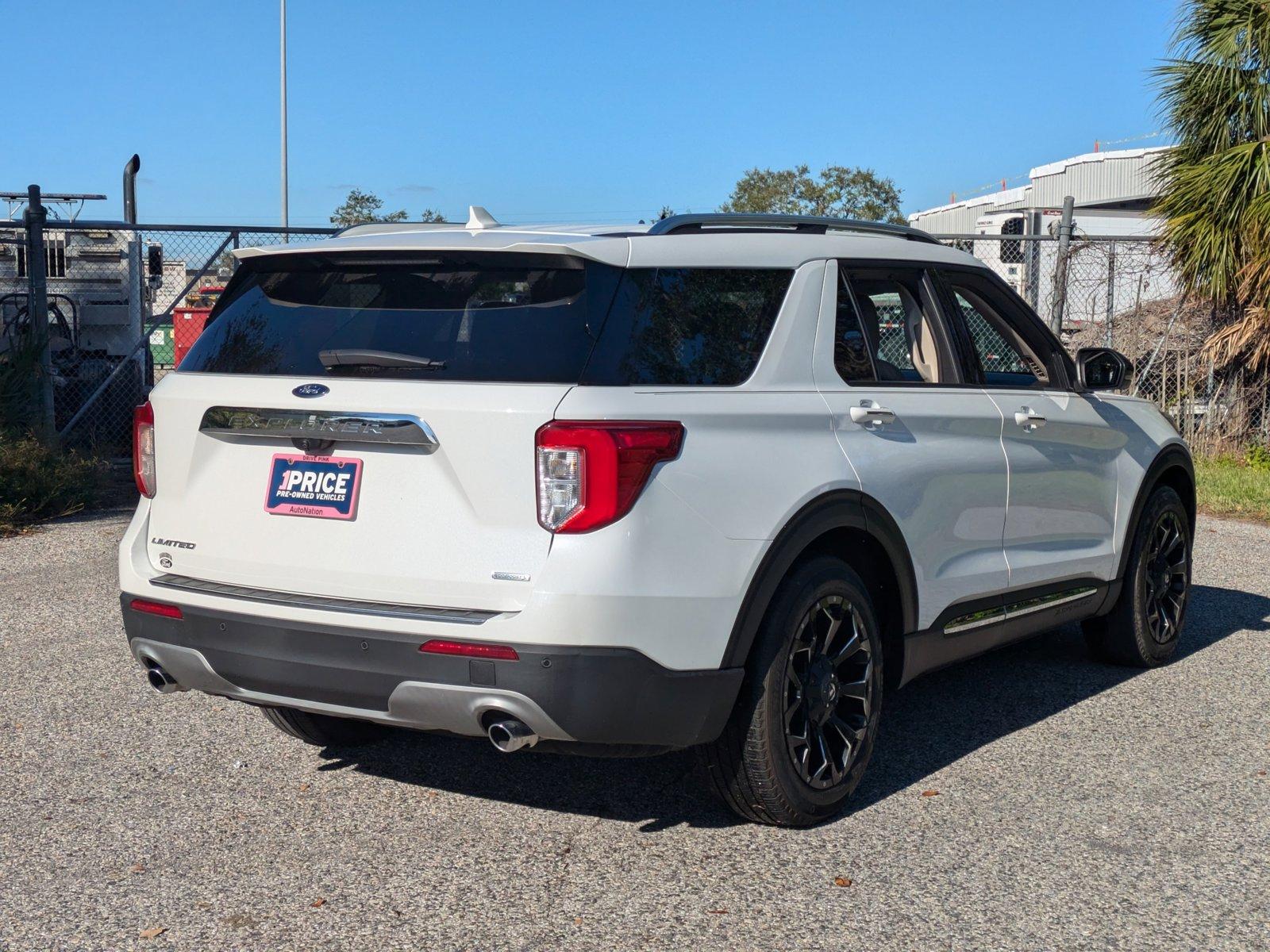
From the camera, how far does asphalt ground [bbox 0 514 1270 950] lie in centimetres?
361

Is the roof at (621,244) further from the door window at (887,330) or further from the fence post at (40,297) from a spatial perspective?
the fence post at (40,297)

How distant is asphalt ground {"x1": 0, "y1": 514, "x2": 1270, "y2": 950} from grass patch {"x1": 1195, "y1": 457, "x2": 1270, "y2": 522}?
607 centimetres

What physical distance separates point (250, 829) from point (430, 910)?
876 mm

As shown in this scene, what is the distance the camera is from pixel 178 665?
4074 millimetres

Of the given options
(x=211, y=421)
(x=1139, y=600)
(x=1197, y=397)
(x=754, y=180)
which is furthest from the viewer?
(x=754, y=180)

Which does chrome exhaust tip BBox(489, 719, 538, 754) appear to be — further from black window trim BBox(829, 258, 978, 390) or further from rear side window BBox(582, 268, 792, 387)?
black window trim BBox(829, 258, 978, 390)

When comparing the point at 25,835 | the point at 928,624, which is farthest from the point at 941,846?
the point at 25,835

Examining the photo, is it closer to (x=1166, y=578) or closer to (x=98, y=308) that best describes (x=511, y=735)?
(x=1166, y=578)

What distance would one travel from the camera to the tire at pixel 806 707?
13.1 feet

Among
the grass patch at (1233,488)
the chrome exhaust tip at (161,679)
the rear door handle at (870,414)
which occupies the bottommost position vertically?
the grass patch at (1233,488)

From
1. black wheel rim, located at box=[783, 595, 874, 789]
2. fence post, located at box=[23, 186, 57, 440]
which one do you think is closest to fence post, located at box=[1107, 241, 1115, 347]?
fence post, located at box=[23, 186, 57, 440]

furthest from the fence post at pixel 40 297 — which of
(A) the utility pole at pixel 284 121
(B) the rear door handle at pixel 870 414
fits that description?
(A) the utility pole at pixel 284 121

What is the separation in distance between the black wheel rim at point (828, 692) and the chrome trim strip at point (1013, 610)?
→ 1.79 ft

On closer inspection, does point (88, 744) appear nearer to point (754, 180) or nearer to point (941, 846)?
point (941, 846)
